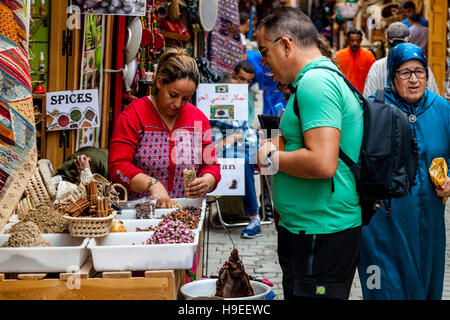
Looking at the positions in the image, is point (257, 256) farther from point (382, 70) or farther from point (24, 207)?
point (24, 207)

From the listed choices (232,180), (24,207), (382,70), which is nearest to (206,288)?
(24,207)

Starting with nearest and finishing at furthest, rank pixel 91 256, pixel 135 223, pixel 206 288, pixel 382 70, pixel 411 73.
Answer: pixel 91 256, pixel 206 288, pixel 135 223, pixel 411 73, pixel 382 70

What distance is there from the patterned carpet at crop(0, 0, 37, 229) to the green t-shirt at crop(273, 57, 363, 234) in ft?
3.68

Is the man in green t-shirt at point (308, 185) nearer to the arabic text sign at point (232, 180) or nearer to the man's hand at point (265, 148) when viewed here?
the man's hand at point (265, 148)

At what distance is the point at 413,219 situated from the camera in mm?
3916

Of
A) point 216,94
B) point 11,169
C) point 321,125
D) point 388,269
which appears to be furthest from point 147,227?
point 216,94

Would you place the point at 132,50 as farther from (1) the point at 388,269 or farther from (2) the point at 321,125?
(2) the point at 321,125

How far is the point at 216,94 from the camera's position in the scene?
6.52m

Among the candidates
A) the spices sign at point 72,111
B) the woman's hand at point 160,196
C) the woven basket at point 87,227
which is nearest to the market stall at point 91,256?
the woven basket at point 87,227

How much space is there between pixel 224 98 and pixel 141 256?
3.86m

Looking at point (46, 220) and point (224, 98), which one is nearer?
point (46, 220)

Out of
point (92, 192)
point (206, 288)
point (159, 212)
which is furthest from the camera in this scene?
point (159, 212)

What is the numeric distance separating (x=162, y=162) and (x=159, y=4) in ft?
16.7

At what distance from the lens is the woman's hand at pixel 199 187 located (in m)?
3.84
